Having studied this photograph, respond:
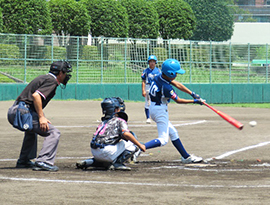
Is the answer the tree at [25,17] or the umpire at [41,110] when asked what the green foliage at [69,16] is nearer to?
the tree at [25,17]

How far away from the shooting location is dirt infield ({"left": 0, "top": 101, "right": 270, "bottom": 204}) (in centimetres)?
616

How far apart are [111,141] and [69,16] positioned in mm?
27061

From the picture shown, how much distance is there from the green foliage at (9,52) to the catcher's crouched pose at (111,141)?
17.0 m

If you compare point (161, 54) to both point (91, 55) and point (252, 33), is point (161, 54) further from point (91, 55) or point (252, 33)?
point (252, 33)

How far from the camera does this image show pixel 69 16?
3425cm

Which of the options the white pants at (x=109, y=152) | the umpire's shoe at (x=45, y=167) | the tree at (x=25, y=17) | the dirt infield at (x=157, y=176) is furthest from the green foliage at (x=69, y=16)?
the umpire's shoe at (x=45, y=167)

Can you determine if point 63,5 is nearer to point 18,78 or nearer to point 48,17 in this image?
point 48,17

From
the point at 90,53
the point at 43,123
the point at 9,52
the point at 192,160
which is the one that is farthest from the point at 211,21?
the point at 43,123

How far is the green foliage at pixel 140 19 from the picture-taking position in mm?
40625

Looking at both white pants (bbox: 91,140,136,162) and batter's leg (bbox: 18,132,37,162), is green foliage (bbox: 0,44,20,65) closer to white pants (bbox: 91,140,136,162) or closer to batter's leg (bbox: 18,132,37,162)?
batter's leg (bbox: 18,132,37,162)

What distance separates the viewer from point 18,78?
24.8 m

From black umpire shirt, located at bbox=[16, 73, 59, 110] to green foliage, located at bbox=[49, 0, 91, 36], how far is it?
86.8 ft

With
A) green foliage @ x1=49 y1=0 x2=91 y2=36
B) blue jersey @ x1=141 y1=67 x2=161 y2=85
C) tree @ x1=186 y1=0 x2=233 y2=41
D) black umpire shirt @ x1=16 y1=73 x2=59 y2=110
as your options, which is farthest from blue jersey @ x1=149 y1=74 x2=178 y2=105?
tree @ x1=186 y1=0 x2=233 y2=41

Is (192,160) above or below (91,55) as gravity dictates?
below
